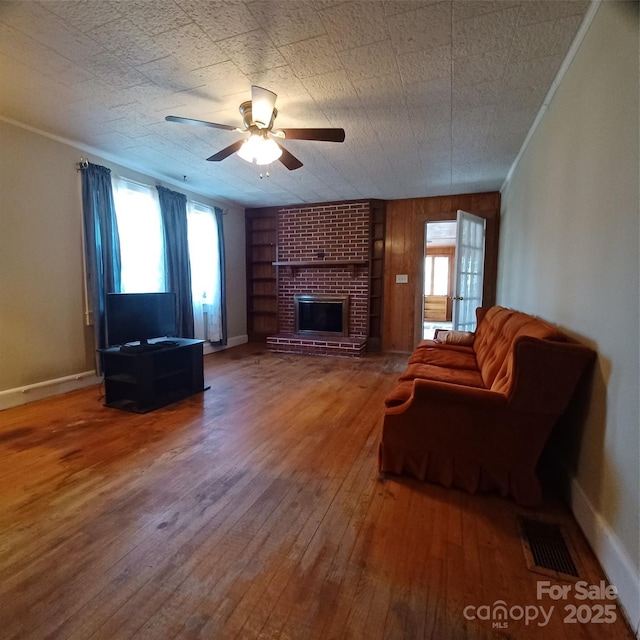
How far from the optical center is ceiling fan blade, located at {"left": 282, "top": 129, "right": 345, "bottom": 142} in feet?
7.60

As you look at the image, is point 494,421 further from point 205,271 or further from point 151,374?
point 205,271

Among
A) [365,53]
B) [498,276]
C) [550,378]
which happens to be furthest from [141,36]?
[498,276]

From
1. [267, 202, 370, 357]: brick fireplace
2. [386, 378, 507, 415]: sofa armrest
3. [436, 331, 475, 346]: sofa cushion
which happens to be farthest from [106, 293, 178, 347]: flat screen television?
[436, 331, 475, 346]: sofa cushion

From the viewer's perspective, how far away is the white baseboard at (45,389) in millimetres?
3000

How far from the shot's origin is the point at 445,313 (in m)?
10.4

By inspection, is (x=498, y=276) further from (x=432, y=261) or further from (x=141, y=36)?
(x=432, y=261)

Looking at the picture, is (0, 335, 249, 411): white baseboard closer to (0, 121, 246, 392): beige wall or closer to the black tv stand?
(0, 121, 246, 392): beige wall

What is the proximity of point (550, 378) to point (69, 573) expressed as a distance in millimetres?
2212

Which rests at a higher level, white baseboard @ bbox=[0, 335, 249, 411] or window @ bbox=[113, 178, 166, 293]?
window @ bbox=[113, 178, 166, 293]

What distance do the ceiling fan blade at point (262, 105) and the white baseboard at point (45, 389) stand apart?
10.2 feet

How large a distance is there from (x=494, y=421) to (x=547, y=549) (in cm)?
56

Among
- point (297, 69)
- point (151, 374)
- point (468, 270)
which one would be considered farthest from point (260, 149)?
point (468, 270)

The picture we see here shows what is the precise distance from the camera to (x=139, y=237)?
162 inches

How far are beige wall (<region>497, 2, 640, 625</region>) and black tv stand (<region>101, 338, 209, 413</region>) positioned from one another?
316 centimetres
